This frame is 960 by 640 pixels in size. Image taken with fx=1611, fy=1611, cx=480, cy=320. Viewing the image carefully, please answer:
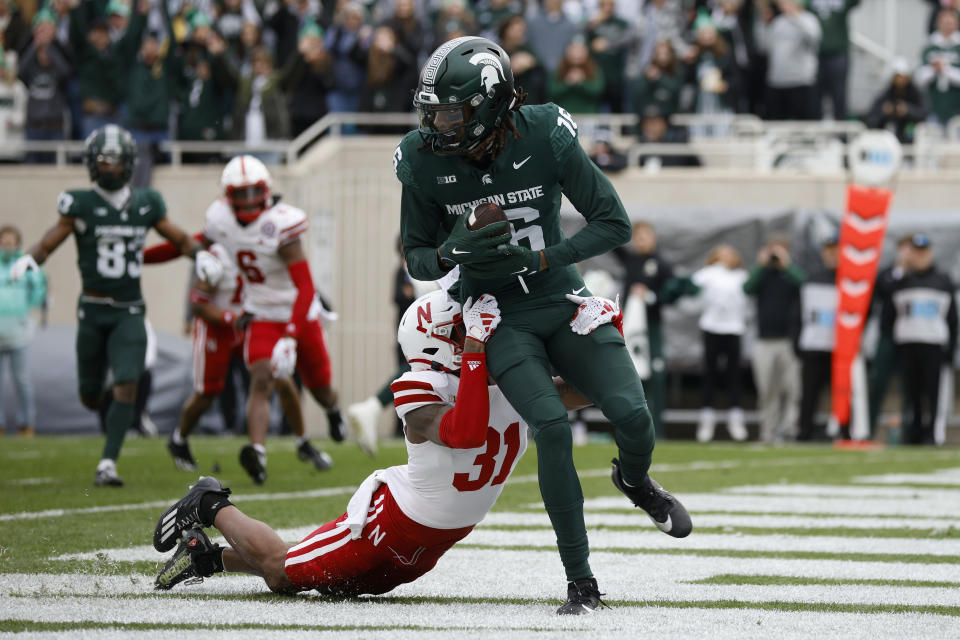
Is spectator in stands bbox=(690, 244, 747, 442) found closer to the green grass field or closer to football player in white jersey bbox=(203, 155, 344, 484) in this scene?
the green grass field

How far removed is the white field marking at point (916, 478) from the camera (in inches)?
400

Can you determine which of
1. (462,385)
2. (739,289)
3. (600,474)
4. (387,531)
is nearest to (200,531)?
(387,531)

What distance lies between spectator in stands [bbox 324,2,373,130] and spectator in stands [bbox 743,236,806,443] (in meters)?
4.45

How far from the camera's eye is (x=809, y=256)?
1590cm

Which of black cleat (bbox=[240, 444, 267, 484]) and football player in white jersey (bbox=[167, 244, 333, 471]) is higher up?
football player in white jersey (bbox=[167, 244, 333, 471])

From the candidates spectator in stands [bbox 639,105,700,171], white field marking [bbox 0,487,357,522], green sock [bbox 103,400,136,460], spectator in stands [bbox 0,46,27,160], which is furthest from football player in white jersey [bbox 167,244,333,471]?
spectator in stands [bbox 0,46,27,160]

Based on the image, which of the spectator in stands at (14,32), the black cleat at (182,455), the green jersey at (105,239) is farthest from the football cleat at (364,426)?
the spectator in stands at (14,32)

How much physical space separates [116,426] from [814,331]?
786 centimetres

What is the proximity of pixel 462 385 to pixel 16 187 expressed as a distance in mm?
13042

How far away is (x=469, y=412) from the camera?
4.71m

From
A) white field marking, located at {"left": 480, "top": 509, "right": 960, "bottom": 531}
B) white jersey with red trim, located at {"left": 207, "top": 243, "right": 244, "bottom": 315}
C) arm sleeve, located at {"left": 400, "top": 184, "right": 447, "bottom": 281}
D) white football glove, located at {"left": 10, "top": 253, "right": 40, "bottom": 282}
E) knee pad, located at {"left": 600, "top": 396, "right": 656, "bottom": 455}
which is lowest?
white field marking, located at {"left": 480, "top": 509, "right": 960, "bottom": 531}

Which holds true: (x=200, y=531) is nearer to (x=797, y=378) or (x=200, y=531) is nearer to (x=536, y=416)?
(x=536, y=416)

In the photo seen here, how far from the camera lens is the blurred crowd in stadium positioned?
15914mm

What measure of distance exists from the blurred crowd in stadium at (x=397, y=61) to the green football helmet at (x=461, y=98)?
10.6m
